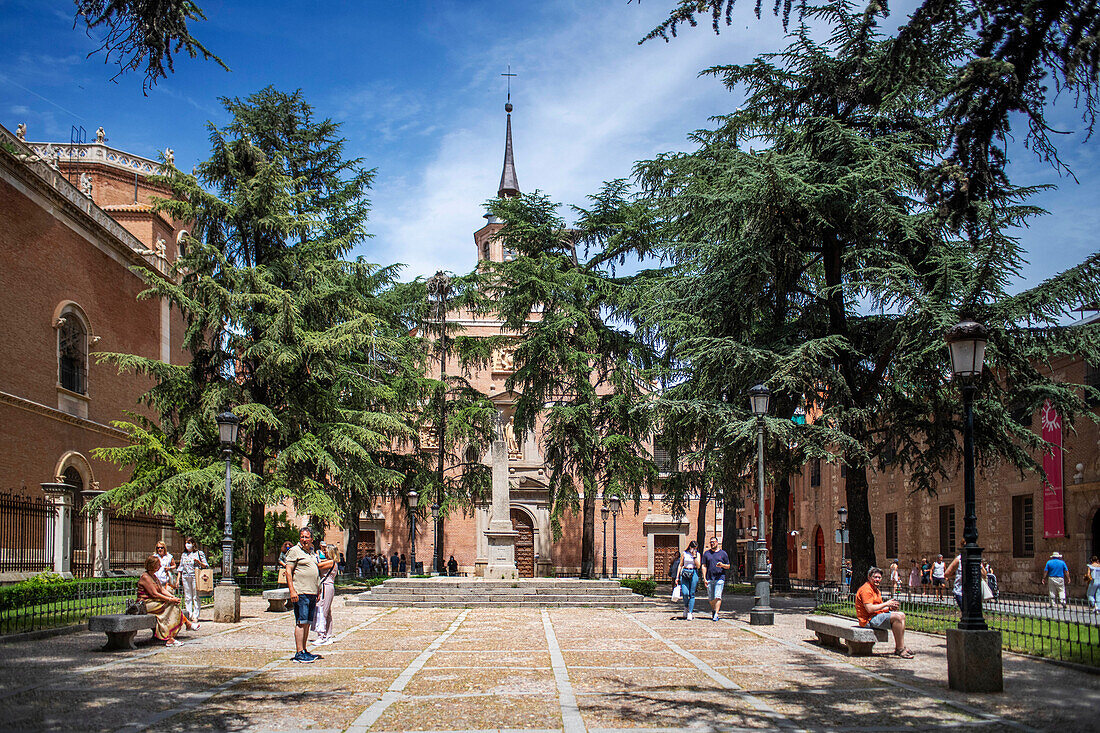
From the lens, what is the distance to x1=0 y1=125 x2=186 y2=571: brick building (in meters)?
26.9

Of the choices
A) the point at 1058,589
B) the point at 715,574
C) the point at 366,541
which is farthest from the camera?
the point at 366,541

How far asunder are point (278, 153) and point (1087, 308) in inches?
910

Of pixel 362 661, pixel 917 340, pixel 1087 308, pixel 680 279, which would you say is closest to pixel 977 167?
pixel 362 661

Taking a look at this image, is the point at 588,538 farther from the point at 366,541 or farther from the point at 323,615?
the point at 323,615

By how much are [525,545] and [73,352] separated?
23.4 metres

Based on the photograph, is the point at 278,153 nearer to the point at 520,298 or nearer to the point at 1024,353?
the point at 520,298

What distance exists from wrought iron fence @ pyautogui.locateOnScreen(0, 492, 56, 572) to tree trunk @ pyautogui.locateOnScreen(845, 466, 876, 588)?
18.2 meters

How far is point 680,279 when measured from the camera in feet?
79.5

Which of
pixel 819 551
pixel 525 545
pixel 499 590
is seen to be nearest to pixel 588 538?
pixel 499 590

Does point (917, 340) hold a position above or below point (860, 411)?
above

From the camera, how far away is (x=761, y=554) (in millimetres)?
18656

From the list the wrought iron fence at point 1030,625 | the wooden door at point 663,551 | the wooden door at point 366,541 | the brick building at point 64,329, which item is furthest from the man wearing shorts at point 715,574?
the wooden door at point 366,541

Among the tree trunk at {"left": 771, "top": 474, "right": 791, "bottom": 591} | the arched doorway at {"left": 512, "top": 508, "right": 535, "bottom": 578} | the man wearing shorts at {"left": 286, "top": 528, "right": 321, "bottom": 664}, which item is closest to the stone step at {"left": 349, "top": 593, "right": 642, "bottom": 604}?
the tree trunk at {"left": 771, "top": 474, "right": 791, "bottom": 591}

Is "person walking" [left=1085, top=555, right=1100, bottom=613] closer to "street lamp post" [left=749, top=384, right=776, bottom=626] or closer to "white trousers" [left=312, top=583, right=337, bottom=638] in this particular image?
"street lamp post" [left=749, top=384, right=776, bottom=626]
